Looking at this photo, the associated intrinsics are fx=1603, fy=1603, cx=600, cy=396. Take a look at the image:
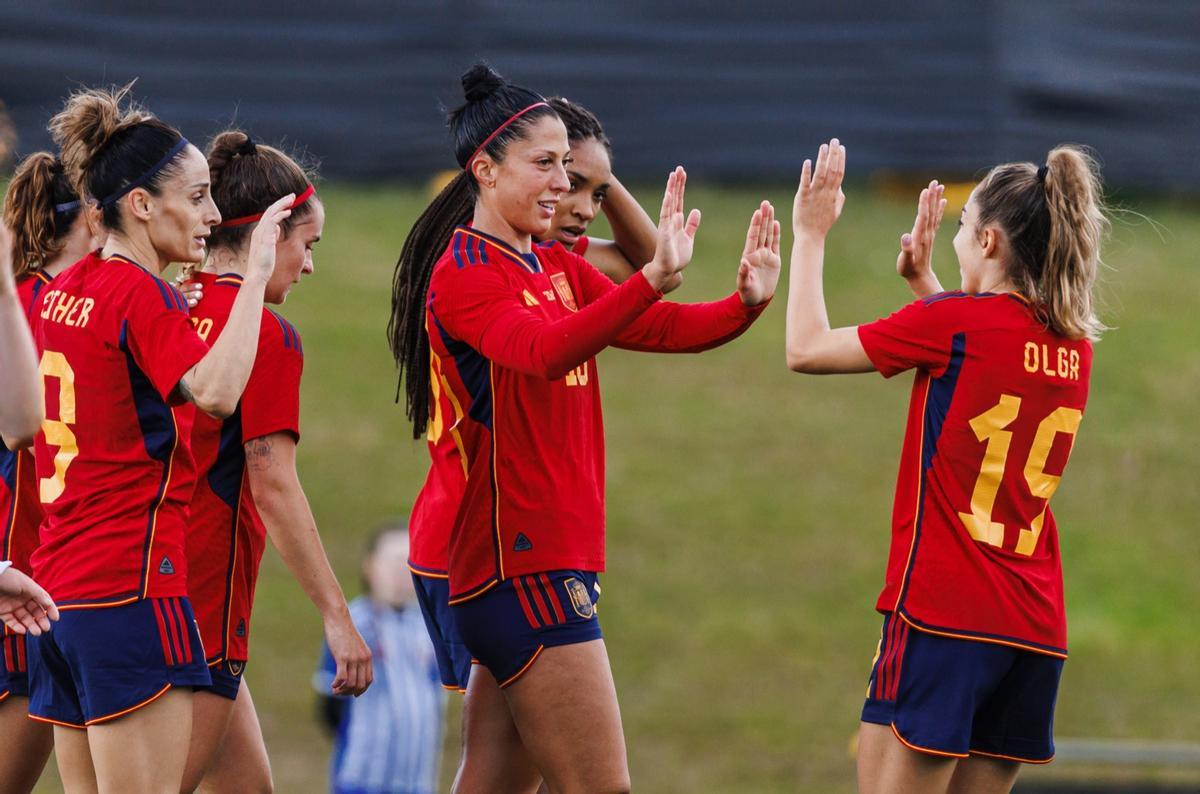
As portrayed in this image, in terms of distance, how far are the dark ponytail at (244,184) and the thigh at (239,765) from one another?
110 centimetres

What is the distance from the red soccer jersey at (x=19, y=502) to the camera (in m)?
3.85

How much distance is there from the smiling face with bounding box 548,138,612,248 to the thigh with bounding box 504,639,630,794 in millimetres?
1253

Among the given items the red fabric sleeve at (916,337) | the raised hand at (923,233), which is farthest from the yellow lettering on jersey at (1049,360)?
the raised hand at (923,233)

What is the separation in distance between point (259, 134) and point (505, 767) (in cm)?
756

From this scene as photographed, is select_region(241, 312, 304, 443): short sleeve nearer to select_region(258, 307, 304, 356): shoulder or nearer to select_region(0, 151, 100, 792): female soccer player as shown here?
select_region(258, 307, 304, 356): shoulder

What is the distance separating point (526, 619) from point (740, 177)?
26.4 ft

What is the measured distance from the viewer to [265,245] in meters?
3.40

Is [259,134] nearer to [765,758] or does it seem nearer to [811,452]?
[811,452]

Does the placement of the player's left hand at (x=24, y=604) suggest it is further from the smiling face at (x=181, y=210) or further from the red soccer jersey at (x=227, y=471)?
the smiling face at (x=181, y=210)

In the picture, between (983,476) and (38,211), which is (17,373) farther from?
(983,476)

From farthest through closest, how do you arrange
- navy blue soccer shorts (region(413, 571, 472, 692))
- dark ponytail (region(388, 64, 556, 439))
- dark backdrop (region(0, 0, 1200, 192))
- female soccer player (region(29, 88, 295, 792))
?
dark backdrop (region(0, 0, 1200, 192))
dark ponytail (region(388, 64, 556, 439))
navy blue soccer shorts (region(413, 571, 472, 692))
female soccer player (region(29, 88, 295, 792))

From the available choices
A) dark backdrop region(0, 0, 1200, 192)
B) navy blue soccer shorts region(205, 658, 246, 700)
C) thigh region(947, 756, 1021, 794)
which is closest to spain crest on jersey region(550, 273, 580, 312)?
navy blue soccer shorts region(205, 658, 246, 700)

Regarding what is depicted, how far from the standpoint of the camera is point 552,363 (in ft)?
11.0

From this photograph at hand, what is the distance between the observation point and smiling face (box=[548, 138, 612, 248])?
4262 mm
